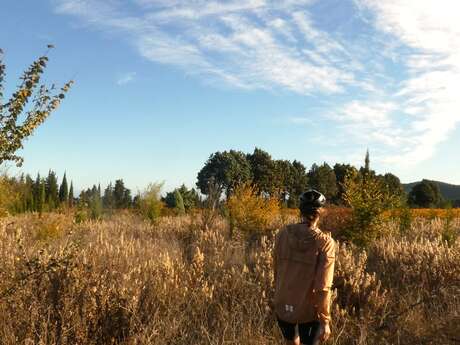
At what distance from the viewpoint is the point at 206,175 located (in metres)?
49.7

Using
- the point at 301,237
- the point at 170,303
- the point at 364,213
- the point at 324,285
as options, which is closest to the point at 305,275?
the point at 324,285

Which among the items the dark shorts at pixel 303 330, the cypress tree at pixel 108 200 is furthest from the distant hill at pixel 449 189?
the dark shorts at pixel 303 330

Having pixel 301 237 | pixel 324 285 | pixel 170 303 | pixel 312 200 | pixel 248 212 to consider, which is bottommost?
pixel 170 303

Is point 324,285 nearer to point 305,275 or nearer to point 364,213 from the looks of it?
point 305,275

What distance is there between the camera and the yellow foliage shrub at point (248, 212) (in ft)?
43.5

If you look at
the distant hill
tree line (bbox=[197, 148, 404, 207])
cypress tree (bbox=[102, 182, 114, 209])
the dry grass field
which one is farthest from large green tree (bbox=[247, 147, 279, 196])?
the distant hill

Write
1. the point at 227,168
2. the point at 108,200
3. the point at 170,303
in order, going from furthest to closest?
1. the point at 227,168
2. the point at 108,200
3. the point at 170,303

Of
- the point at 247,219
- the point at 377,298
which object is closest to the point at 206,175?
the point at 247,219

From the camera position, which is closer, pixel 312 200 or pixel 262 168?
pixel 312 200

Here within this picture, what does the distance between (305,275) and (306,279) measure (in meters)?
0.03

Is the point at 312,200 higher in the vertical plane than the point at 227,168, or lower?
lower

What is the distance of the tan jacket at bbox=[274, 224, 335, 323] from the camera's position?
3775 millimetres

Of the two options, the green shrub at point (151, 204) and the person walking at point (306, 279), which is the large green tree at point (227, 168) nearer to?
the green shrub at point (151, 204)

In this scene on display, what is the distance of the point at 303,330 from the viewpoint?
155 inches
